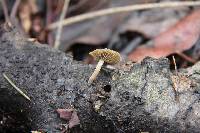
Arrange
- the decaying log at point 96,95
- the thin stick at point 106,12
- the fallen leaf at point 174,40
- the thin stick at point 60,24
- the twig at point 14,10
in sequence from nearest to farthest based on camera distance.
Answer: the decaying log at point 96,95
the fallen leaf at point 174,40
the thin stick at point 106,12
the thin stick at point 60,24
the twig at point 14,10

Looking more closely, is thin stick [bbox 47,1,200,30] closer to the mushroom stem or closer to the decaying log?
the decaying log

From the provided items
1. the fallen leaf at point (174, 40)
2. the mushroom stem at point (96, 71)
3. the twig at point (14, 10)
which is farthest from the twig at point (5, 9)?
the mushroom stem at point (96, 71)

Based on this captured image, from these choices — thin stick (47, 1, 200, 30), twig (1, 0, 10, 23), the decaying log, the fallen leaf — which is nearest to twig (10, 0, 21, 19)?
twig (1, 0, 10, 23)

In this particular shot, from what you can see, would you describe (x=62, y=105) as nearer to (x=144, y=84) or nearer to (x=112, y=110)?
(x=112, y=110)

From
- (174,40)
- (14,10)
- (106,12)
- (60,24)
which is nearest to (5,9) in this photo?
(14,10)

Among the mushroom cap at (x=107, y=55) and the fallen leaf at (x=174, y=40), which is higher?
the fallen leaf at (x=174, y=40)

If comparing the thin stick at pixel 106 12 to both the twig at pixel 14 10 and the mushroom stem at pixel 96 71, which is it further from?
the mushroom stem at pixel 96 71

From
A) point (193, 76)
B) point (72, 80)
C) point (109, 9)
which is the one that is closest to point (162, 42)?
point (109, 9)
